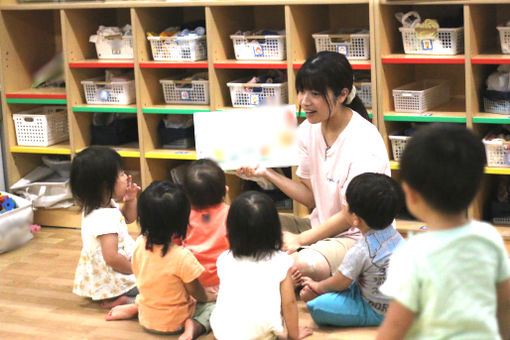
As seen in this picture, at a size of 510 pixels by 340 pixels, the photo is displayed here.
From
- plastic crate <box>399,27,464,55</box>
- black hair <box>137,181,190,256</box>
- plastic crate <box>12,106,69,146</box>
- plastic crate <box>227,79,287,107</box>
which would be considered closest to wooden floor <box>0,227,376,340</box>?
black hair <box>137,181,190,256</box>

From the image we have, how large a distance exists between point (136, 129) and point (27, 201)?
2.48 ft

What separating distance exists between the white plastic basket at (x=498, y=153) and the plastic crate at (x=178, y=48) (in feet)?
4.89

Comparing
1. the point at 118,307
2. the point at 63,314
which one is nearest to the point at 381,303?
the point at 118,307

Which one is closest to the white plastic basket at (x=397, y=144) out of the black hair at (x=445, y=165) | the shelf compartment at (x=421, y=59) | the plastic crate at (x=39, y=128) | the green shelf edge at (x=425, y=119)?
the green shelf edge at (x=425, y=119)

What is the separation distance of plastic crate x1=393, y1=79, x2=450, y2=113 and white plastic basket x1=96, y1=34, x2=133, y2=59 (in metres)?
1.44

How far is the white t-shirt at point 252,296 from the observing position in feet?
8.14

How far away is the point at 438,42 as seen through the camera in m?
3.46

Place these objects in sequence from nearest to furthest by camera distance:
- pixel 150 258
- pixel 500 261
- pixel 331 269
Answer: pixel 500 261, pixel 150 258, pixel 331 269

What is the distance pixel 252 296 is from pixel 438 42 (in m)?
1.63

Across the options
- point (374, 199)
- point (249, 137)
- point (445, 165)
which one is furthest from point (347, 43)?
point (445, 165)

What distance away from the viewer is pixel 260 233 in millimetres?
2457

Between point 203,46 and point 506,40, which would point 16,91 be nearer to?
point 203,46

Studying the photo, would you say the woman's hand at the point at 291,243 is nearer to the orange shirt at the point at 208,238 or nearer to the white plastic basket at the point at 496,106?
the orange shirt at the point at 208,238

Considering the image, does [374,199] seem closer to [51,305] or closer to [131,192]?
[131,192]
